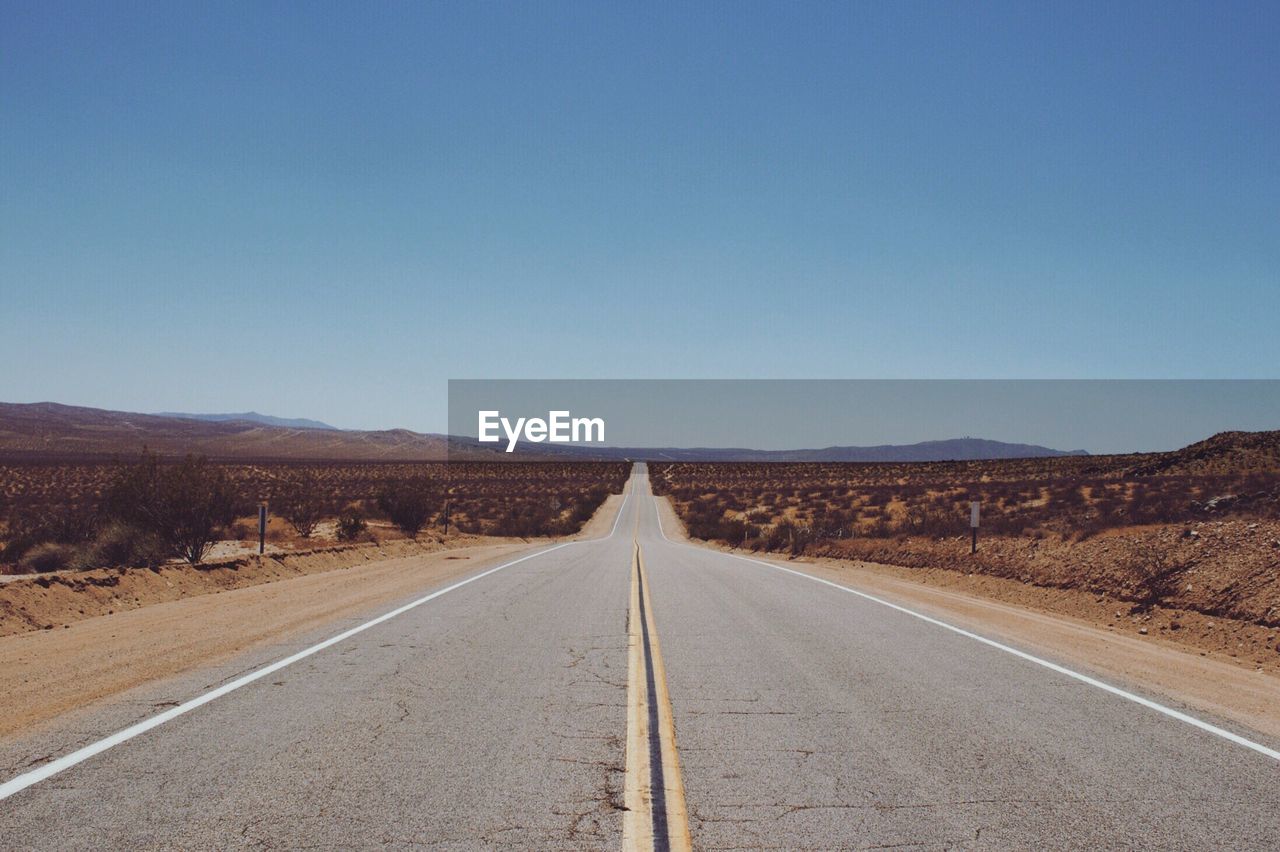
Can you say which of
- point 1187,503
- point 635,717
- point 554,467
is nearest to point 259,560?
point 635,717

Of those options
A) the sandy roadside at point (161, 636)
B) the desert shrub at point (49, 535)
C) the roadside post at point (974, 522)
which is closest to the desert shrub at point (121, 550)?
the desert shrub at point (49, 535)

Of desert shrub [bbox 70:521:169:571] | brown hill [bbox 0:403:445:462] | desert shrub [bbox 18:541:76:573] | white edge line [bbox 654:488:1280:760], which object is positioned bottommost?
desert shrub [bbox 18:541:76:573]

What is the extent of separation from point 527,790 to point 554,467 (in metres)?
154

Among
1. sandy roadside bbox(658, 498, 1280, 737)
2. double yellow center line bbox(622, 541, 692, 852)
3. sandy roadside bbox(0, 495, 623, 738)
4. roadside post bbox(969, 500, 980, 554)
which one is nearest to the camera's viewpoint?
double yellow center line bbox(622, 541, 692, 852)

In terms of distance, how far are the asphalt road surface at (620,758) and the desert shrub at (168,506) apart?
15.7 m

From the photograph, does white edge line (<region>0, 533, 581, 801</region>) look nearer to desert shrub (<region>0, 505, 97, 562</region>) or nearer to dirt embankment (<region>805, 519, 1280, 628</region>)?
dirt embankment (<region>805, 519, 1280, 628</region>)

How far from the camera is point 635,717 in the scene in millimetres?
7211

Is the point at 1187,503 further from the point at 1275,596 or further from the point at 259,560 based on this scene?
the point at 259,560

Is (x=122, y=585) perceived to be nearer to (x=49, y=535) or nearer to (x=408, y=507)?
(x=49, y=535)

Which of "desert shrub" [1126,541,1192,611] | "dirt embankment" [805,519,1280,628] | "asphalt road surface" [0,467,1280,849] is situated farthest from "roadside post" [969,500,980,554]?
"asphalt road surface" [0,467,1280,849]

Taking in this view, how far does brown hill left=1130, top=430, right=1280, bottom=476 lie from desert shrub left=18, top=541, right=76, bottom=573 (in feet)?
165

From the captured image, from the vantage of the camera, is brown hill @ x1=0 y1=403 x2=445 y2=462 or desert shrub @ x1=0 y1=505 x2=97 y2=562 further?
brown hill @ x1=0 y1=403 x2=445 y2=462

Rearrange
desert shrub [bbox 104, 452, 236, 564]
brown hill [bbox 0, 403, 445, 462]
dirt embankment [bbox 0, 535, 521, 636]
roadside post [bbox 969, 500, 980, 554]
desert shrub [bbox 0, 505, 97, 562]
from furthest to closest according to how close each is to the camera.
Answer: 1. brown hill [bbox 0, 403, 445, 462]
2. desert shrub [bbox 0, 505, 97, 562]
3. desert shrub [bbox 104, 452, 236, 564]
4. roadside post [bbox 969, 500, 980, 554]
5. dirt embankment [bbox 0, 535, 521, 636]

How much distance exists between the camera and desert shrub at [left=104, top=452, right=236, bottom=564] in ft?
78.4
